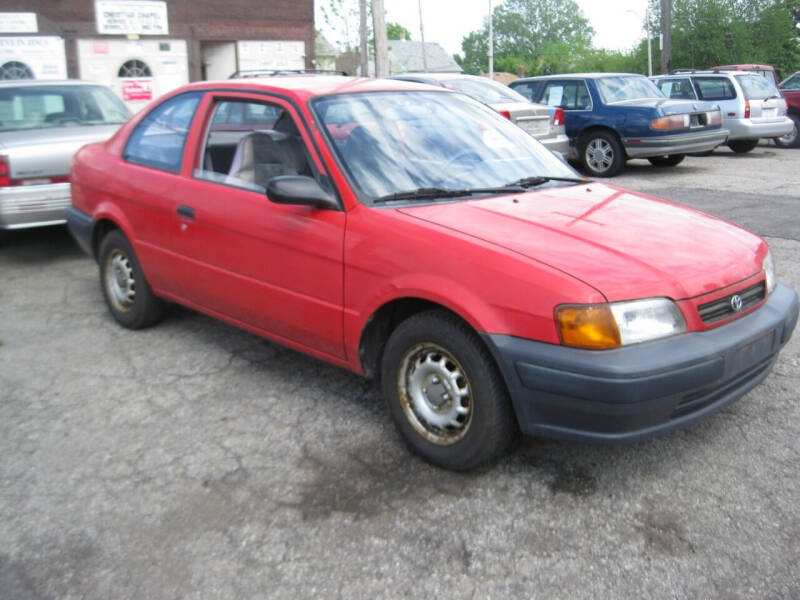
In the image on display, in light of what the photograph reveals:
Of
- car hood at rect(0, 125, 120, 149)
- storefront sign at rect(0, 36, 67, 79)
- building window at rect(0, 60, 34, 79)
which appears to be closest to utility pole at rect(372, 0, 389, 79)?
storefront sign at rect(0, 36, 67, 79)

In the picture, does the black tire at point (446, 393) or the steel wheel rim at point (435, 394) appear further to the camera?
the steel wheel rim at point (435, 394)

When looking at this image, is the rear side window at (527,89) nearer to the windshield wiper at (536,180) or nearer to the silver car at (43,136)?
the silver car at (43,136)

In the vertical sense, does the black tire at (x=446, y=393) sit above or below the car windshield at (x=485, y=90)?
below

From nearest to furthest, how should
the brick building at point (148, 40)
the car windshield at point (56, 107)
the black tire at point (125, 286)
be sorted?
1. the black tire at point (125, 286)
2. the car windshield at point (56, 107)
3. the brick building at point (148, 40)

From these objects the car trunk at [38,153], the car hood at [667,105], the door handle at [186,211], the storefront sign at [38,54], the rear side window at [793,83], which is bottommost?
the door handle at [186,211]

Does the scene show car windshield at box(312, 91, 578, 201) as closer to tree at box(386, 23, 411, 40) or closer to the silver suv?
the silver suv

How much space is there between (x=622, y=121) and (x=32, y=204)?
894cm

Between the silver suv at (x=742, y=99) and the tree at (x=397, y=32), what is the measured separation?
79015 mm

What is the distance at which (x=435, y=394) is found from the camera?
3.42m

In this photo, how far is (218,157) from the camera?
4.45 m

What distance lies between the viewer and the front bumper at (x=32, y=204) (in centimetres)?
679

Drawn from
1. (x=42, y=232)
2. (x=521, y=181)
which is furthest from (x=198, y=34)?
(x=521, y=181)

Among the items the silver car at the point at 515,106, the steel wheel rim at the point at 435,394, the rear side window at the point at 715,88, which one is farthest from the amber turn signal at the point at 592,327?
the rear side window at the point at 715,88

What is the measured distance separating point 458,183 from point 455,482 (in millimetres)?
1393
